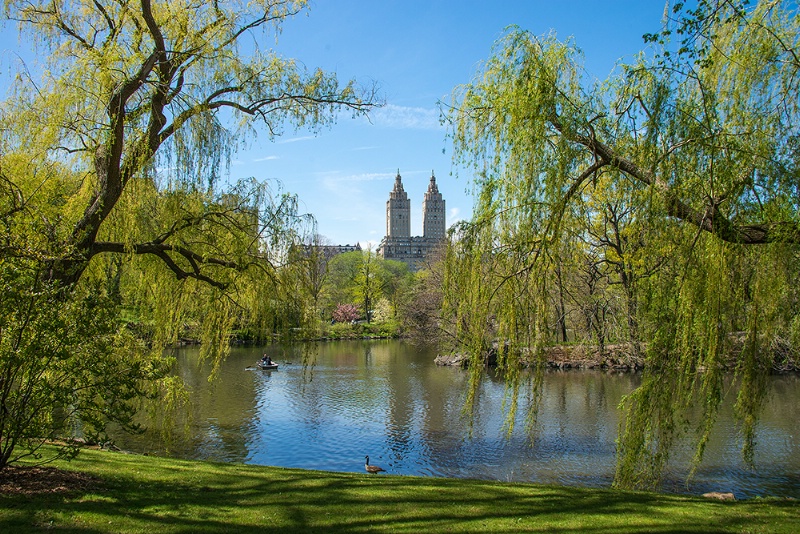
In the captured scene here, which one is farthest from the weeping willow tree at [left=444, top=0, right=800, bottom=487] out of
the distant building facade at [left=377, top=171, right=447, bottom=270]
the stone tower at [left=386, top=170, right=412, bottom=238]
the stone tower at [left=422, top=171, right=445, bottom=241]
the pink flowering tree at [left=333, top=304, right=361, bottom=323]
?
the stone tower at [left=386, top=170, right=412, bottom=238]

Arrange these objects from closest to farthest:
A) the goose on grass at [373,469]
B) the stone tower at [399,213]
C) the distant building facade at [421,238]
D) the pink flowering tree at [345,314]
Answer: the goose on grass at [373,469]
the pink flowering tree at [345,314]
the distant building facade at [421,238]
the stone tower at [399,213]

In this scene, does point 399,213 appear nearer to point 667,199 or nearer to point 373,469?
point 373,469

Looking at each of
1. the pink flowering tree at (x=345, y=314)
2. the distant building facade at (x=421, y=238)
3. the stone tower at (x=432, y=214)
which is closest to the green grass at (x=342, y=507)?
the pink flowering tree at (x=345, y=314)

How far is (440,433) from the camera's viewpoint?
1575 centimetres

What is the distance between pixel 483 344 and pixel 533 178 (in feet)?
8.52

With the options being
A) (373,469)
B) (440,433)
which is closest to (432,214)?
(440,433)

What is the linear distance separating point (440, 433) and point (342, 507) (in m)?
9.59

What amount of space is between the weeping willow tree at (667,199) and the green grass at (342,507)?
89 centimetres

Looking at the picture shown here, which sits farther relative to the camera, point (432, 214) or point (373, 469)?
point (432, 214)

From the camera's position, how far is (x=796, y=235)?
21.4 feet

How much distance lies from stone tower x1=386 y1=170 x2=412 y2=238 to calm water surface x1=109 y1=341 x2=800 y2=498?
4667 inches

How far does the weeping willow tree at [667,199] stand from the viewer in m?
6.97

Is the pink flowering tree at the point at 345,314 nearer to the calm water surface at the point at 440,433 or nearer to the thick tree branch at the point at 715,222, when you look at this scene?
the calm water surface at the point at 440,433

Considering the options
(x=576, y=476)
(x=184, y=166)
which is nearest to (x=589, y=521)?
(x=576, y=476)
